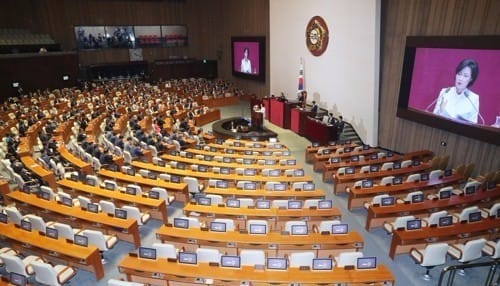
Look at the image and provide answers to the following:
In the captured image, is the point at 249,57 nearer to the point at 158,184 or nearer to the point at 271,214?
the point at 158,184

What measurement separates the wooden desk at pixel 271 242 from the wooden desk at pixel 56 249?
1526 mm

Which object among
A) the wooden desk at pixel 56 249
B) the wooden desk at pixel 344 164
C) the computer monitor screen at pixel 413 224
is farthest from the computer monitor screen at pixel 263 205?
the wooden desk at pixel 344 164

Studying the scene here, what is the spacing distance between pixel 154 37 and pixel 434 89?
28444mm

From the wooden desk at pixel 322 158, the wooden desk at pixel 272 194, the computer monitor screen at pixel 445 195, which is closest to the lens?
the computer monitor screen at pixel 445 195

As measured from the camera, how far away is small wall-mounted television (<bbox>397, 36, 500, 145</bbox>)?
40.5 ft

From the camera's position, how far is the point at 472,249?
7562 millimetres

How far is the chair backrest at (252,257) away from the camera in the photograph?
23.6 feet

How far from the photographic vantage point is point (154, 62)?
34562mm

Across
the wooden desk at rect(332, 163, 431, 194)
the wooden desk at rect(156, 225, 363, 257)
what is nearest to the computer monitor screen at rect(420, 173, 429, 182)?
the wooden desk at rect(332, 163, 431, 194)

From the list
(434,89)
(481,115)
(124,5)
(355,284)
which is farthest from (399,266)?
(124,5)

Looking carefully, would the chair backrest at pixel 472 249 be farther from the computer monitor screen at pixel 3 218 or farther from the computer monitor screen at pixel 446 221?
the computer monitor screen at pixel 3 218

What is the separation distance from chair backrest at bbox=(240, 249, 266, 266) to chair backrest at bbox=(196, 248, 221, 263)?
0.52 m

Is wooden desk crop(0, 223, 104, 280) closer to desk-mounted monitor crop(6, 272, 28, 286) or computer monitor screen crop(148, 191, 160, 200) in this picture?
desk-mounted monitor crop(6, 272, 28, 286)

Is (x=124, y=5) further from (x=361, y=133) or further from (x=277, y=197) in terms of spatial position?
(x=277, y=197)
